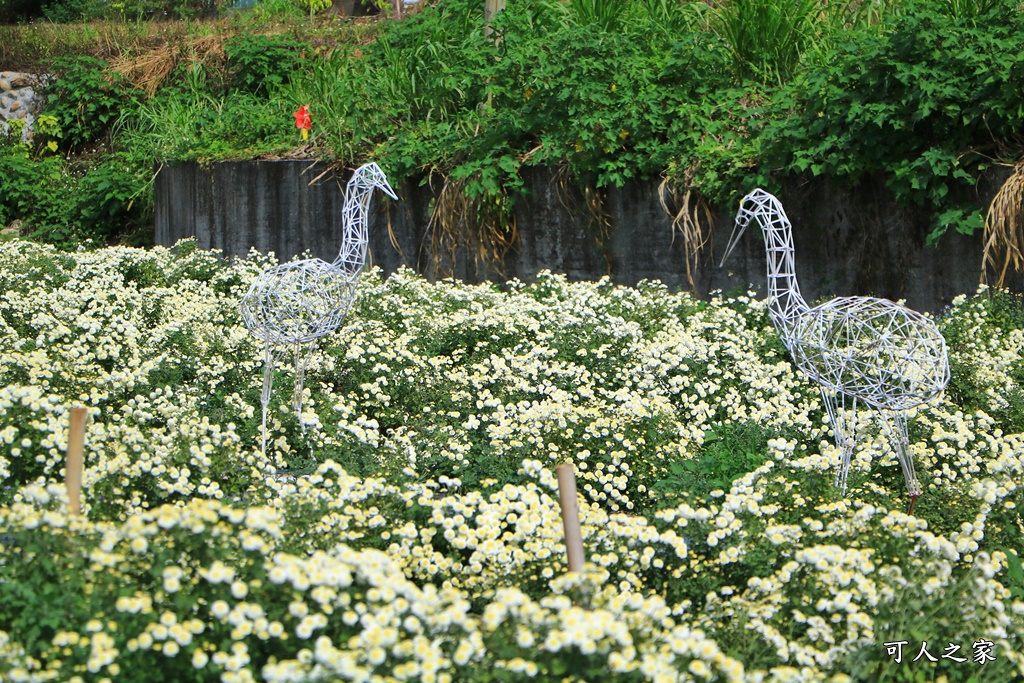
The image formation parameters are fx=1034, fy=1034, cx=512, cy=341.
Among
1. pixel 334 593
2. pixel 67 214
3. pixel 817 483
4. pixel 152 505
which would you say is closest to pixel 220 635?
pixel 334 593

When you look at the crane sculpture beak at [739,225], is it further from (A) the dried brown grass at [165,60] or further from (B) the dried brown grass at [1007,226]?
(A) the dried brown grass at [165,60]

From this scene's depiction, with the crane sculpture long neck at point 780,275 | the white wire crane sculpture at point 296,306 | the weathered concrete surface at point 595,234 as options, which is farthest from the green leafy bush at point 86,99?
the crane sculpture long neck at point 780,275

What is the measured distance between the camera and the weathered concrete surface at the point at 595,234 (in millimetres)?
7164

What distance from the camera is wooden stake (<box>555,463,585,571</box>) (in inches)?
123

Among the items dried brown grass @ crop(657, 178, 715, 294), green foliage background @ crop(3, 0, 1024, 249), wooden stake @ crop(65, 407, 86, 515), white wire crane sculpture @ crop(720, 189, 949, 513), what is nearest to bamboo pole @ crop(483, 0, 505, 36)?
green foliage background @ crop(3, 0, 1024, 249)

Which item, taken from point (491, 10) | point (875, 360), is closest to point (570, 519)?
point (875, 360)

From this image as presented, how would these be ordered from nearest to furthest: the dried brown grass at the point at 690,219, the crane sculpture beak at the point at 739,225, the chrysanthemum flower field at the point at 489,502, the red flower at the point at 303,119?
the chrysanthemum flower field at the point at 489,502
the crane sculpture beak at the point at 739,225
the dried brown grass at the point at 690,219
the red flower at the point at 303,119

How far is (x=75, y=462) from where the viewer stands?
3.24m

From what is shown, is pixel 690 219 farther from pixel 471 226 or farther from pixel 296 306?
pixel 296 306

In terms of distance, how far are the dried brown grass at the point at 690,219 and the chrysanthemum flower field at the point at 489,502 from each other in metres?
0.52

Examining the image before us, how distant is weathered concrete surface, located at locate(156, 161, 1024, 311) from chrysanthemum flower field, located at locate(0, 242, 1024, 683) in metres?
0.53

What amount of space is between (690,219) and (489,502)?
4.26m

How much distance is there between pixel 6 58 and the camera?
52.5ft

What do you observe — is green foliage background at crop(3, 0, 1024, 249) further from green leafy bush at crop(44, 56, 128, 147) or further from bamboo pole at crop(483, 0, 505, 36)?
green leafy bush at crop(44, 56, 128, 147)
